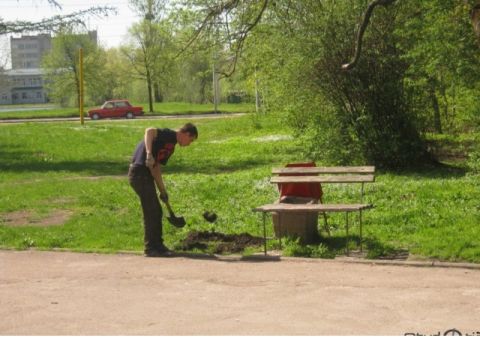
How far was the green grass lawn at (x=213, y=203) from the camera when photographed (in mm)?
9844

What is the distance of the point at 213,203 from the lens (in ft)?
44.4

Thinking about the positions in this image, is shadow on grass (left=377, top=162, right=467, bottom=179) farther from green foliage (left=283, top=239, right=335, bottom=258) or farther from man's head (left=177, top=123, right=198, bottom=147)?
man's head (left=177, top=123, right=198, bottom=147)

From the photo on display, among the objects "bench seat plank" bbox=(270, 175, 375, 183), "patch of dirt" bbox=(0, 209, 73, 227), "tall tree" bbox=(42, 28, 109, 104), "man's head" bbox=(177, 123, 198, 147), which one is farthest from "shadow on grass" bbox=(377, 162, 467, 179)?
"tall tree" bbox=(42, 28, 109, 104)

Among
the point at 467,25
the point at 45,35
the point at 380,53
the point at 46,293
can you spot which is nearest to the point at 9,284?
the point at 46,293

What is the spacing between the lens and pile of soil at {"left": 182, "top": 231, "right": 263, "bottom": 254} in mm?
9672

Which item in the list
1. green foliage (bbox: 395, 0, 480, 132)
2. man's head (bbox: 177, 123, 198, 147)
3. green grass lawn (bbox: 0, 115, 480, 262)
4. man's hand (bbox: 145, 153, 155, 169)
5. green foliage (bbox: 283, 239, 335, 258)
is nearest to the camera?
green foliage (bbox: 283, 239, 335, 258)

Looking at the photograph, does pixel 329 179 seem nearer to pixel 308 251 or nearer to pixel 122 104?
pixel 308 251

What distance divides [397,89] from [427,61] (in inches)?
69.4

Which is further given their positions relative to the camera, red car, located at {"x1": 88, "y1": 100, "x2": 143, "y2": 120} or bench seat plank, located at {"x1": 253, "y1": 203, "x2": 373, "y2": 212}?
red car, located at {"x1": 88, "y1": 100, "x2": 143, "y2": 120}

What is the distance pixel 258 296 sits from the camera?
711 cm

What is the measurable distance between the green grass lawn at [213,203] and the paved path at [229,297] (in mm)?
912

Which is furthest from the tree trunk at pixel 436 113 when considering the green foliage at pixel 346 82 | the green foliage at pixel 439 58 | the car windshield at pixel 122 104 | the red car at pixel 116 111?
the car windshield at pixel 122 104

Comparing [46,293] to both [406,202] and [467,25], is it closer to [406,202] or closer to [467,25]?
[406,202]

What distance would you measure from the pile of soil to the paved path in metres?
0.61
